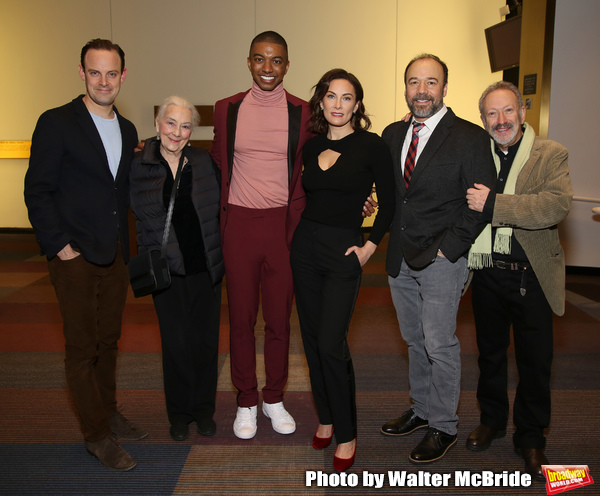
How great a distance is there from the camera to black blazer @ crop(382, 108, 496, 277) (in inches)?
94.9

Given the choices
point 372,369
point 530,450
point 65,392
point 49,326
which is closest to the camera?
point 530,450

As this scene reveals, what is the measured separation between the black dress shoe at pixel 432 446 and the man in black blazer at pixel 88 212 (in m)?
1.38

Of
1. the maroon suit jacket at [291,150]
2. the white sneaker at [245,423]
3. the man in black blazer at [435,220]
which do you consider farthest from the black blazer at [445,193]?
the white sneaker at [245,423]

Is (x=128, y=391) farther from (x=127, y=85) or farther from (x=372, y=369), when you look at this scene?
(x=127, y=85)

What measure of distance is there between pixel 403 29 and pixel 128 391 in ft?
27.0

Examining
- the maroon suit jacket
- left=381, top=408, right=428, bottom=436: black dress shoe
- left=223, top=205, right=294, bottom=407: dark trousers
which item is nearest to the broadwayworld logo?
left=381, top=408, right=428, bottom=436: black dress shoe

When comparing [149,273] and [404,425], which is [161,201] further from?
[404,425]

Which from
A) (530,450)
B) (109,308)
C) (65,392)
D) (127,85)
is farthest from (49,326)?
(127,85)

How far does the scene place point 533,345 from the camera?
254 cm

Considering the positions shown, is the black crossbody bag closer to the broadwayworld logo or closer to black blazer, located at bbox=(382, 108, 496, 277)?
black blazer, located at bbox=(382, 108, 496, 277)

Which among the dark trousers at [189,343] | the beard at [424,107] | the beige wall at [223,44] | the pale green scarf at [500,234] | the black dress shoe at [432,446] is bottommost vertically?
the black dress shoe at [432,446]

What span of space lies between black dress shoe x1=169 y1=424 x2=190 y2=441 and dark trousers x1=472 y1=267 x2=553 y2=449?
156 cm

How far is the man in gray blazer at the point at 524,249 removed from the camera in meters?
2.38

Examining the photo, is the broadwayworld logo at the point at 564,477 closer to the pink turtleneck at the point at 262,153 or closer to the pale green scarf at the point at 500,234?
the pale green scarf at the point at 500,234
